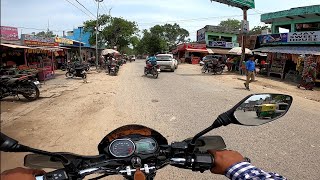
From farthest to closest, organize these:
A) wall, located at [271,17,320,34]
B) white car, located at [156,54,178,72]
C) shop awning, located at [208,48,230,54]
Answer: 1. shop awning, located at [208,48,230,54]
2. white car, located at [156,54,178,72]
3. wall, located at [271,17,320,34]

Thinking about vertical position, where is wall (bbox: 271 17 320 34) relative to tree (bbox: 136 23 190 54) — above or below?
below

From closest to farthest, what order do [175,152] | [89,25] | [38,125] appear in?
[175,152], [38,125], [89,25]

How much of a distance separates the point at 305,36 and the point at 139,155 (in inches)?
811

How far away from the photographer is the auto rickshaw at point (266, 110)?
175 cm

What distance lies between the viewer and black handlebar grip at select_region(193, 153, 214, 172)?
5.46ft

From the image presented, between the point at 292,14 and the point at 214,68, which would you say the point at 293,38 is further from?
the point at 214,68

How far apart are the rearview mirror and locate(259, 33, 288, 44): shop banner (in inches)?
849

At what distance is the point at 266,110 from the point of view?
1776 mm

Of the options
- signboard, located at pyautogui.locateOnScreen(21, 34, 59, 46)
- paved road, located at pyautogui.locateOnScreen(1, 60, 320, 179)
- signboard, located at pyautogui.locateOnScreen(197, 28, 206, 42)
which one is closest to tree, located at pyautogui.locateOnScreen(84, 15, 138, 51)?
signboard, located at pyautogui.locateOnScreen(197, 28, 206, 42)

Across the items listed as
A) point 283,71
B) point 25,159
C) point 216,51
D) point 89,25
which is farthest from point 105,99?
point 89,25

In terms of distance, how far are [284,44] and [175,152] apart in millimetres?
22196

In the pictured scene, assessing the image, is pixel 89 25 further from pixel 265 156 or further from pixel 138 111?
pixel 265 156

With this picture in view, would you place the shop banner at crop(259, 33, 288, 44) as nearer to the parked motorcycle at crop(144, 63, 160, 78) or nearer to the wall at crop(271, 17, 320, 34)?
the wall at crop(271, 17, 320, 34)

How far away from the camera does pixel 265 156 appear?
488cm
